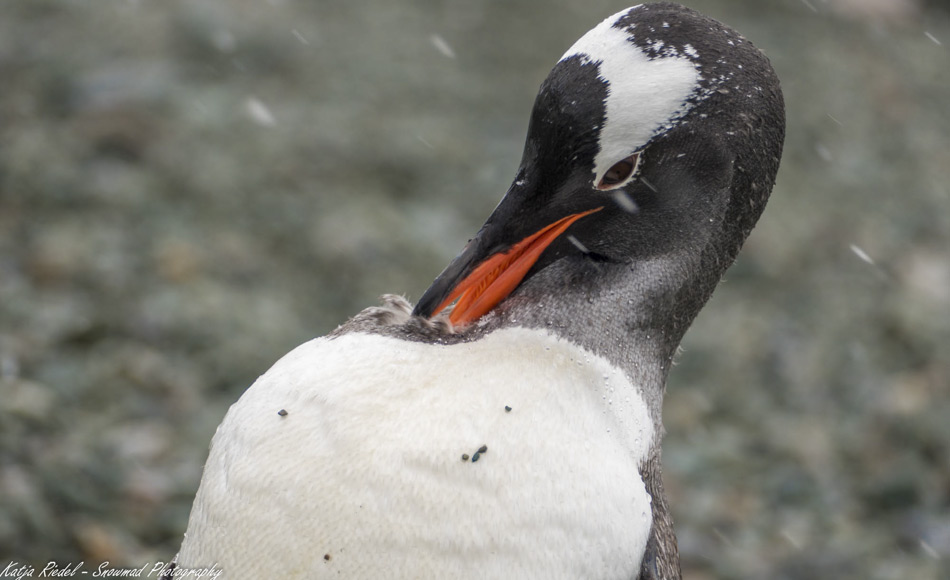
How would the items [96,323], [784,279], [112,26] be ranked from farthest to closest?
[112,26] < [784,279] < [96,323]

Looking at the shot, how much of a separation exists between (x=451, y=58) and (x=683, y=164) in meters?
7.30

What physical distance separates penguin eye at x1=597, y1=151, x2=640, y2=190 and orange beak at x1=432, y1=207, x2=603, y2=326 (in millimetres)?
67

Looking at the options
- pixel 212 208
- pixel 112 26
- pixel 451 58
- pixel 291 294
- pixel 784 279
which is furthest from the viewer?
pixel 451 58

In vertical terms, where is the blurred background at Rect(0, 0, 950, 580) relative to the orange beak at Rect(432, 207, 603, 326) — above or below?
below

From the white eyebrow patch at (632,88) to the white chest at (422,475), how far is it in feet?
1.89

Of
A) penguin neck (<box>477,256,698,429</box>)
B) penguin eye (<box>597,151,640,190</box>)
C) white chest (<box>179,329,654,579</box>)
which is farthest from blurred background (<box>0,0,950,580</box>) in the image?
penguin eye (<box>597,151,640,190</box>)

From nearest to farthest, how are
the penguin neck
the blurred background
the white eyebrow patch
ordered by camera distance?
1. the white eyebrow patch
2. the penguin neck
3. the blurred background

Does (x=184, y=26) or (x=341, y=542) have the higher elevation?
(x=341, y=542)

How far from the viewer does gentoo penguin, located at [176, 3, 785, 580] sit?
2412 mm

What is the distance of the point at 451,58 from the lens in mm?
9742

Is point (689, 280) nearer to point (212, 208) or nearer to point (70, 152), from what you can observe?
point (212, 208)

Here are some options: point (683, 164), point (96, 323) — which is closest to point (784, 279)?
point (96, 323)

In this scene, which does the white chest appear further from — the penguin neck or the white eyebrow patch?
the white eyebrow patch

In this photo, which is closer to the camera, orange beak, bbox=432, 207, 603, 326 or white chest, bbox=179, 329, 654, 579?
white chest, bbox=179, 329, 654, 579
